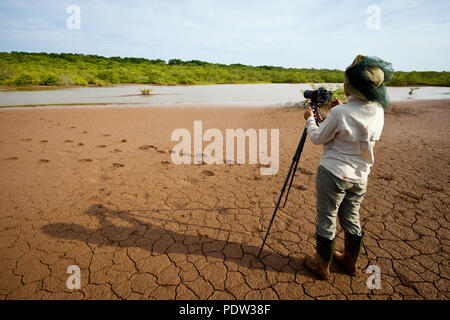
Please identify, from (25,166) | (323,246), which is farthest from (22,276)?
(25,166)

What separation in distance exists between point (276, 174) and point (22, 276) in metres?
4.18

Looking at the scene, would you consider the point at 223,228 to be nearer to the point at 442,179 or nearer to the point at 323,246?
the point at 323,246

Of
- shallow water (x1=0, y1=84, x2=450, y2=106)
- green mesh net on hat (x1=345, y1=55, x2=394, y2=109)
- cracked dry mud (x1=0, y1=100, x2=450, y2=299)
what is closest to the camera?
green mesh net on hat (x1=345, y1=55, x2=394, y2=109)

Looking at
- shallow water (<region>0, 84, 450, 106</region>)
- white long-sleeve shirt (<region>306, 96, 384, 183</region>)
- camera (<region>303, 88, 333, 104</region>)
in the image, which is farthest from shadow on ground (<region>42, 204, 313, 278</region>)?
shallow water (<region>0, 84, 450, 106</region>)

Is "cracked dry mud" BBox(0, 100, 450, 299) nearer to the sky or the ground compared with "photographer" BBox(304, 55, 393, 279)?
nearer to the ground

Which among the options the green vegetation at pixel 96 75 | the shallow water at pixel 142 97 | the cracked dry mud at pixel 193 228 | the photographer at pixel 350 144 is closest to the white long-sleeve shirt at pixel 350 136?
the photographer at pixel 350 144

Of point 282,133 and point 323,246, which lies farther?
point 282,133

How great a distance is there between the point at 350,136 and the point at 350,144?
10 cm

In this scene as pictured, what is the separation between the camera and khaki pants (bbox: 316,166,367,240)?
158 cm

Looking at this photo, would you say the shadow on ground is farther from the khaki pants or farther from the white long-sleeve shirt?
the white long-sleeve shirt

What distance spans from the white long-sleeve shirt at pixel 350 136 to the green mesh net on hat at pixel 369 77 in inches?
2.5

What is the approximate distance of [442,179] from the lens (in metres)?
4.12

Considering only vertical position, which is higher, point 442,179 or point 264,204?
point 442,179

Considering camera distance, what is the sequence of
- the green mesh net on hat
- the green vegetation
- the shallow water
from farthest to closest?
1. the green vegetation
2. the shallow water
3. the green mesh net on hat
